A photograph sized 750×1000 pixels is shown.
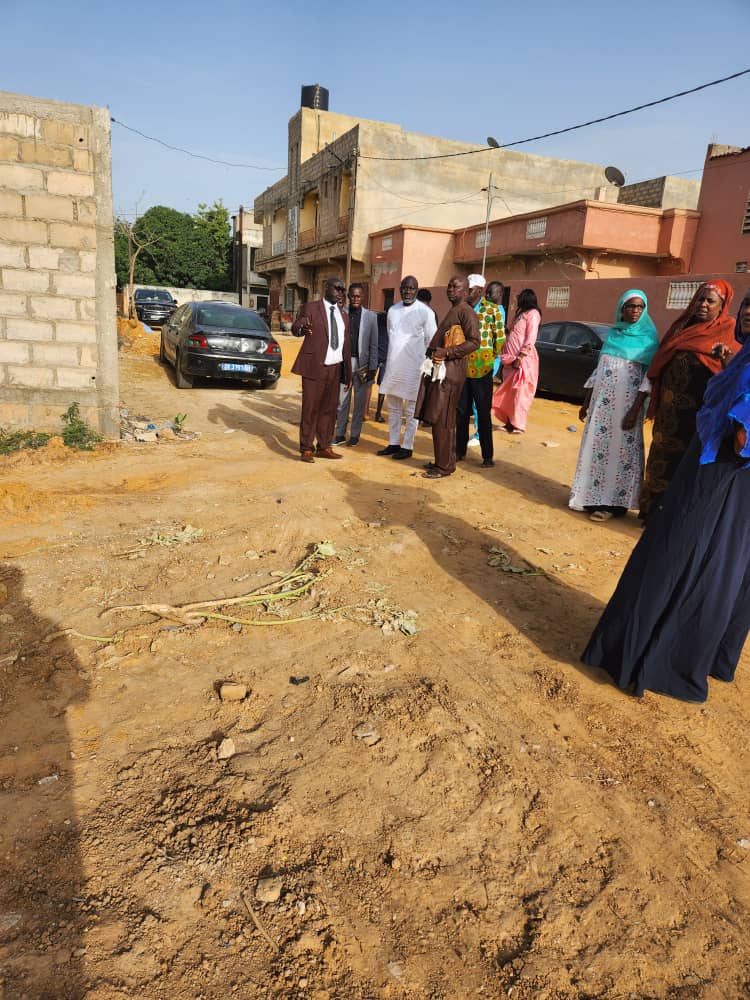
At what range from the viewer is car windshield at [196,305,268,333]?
10.7 meters

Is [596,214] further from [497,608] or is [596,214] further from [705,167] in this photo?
[497,608]

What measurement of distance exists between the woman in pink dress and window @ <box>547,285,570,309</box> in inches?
379

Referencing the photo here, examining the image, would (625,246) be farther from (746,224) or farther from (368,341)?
(368,341)

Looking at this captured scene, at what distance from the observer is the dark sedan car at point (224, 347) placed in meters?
10.4

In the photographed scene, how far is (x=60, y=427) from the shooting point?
6.82 meters

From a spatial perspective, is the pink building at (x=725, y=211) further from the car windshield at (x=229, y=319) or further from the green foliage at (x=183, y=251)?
the green foliage at (x=183, y=251)

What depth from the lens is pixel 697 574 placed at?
2.60 m

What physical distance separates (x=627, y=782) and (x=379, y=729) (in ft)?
3.02

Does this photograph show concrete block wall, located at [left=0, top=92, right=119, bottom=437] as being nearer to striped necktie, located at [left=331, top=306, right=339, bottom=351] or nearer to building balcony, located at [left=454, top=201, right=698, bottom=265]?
striped necktie, located at [left=331, top=306, right=339, bottom=351]

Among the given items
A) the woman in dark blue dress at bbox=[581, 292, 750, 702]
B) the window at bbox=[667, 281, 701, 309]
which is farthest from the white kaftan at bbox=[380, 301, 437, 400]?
the window at bbox=[667, 281, 701, 309]

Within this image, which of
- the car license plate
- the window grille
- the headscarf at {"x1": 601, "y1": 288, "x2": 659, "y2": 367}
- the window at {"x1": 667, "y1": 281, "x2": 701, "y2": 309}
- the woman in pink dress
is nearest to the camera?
the headscarf at {"x1": 601, "y1": 288, "x2": 659, "y2": 367}

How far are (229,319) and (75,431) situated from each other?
4737mm

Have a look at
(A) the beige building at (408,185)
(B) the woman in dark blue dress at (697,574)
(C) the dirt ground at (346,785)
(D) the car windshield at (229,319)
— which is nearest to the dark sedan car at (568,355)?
(D) the car windshield at (229,319)

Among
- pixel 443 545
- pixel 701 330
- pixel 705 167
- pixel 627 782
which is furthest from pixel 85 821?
pixel 705 167
